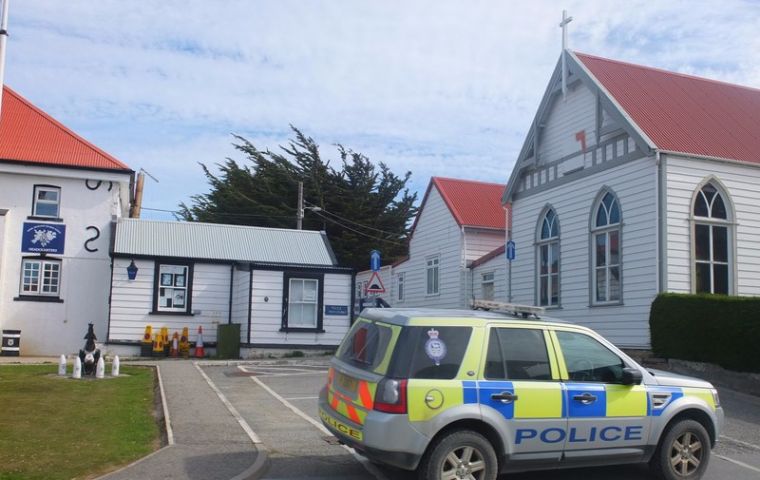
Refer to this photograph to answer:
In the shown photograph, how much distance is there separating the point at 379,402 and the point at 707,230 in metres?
13.8

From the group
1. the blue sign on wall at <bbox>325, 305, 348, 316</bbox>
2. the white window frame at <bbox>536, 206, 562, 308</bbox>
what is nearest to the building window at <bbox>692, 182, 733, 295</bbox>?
the white window frame at <bbox>536, 206, 562, 308</bbox>

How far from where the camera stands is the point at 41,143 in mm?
25953

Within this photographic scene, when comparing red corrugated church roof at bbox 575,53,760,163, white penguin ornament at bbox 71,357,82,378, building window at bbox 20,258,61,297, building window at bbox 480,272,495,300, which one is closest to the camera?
white penguin ornament at bbox 71,357,82,378

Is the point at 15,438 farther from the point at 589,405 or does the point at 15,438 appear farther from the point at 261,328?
the point at 261,328

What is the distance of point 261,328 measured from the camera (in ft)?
79.6

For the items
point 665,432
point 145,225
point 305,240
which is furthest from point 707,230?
point 145,225

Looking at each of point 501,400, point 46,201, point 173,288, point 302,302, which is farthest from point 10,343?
point 501,400

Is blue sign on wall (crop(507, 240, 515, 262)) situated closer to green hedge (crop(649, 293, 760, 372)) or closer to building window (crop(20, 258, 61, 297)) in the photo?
green hedge (crop(649, 293, 760, 372))

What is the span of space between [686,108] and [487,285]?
33.0 ft

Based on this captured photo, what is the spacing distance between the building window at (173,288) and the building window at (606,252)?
13231 millimetres

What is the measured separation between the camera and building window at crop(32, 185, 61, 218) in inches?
983

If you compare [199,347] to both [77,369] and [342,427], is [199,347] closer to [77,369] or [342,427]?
[77,369]

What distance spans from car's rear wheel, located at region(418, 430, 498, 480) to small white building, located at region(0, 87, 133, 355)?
2035cm

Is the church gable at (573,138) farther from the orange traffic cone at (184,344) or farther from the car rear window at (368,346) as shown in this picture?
the car rear window at (368,346)
